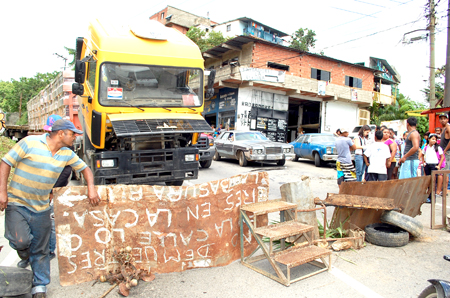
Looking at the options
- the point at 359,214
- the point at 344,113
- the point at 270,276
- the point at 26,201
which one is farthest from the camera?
the point at 344,113

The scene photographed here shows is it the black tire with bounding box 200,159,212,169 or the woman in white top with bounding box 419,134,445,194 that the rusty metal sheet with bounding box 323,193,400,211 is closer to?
the woman in white top with bounding box 419,134,445,194

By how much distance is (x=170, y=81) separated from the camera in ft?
22.0

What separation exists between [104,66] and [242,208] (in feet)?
13.0

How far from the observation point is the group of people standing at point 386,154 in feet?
21.4

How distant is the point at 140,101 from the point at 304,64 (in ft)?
71.4

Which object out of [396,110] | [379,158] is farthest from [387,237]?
[396,110]

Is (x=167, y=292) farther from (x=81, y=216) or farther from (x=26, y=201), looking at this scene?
(x=26, y=201)

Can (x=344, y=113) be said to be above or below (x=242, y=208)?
above

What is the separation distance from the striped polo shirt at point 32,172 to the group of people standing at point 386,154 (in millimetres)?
5795

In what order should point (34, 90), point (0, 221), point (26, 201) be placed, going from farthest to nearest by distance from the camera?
point (34, 90) < point (0, 221) < point (26, 201)

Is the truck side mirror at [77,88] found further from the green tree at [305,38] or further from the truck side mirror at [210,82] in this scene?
the green tree at [305,38]

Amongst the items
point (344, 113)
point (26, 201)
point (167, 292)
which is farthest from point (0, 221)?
point (344, 113)

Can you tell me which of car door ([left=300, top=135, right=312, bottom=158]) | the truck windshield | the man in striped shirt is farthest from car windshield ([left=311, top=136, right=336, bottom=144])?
the man in striped shirt

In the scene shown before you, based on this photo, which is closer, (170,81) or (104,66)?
(104,66)
